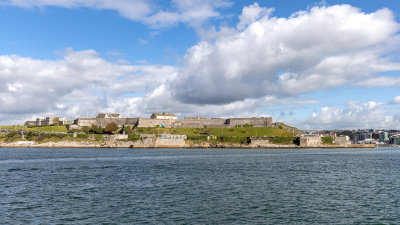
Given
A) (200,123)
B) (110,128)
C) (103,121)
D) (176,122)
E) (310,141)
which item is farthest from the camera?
(176,122)

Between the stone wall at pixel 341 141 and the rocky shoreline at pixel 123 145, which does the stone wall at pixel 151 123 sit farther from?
the stone wall at pixel 341 141

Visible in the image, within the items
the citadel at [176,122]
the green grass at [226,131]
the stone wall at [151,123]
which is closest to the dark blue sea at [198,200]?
the green grass at [226,131]

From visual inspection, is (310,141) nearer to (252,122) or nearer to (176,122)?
(252,122)

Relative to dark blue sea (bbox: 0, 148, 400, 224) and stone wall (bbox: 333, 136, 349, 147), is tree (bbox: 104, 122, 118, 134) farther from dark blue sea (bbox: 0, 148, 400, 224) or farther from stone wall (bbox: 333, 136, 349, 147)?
dark blue sea (bbox: 0, 148, 400, 224)

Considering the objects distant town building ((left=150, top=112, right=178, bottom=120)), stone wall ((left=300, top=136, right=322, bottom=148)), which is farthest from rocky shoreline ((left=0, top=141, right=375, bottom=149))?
distant town building ((left=150, top=112, right=178, bottom=120))

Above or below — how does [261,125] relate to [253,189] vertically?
above

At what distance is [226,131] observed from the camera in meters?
139

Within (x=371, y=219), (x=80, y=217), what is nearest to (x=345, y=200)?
(x=371, y=219)

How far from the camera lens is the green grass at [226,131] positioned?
5256 inches

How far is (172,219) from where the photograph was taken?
18562 mm

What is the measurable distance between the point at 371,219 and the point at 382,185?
14.3 meters

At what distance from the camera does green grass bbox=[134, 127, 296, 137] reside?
438ft

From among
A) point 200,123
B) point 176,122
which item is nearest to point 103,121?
point 176,122

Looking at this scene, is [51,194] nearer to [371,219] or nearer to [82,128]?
[371,219]
